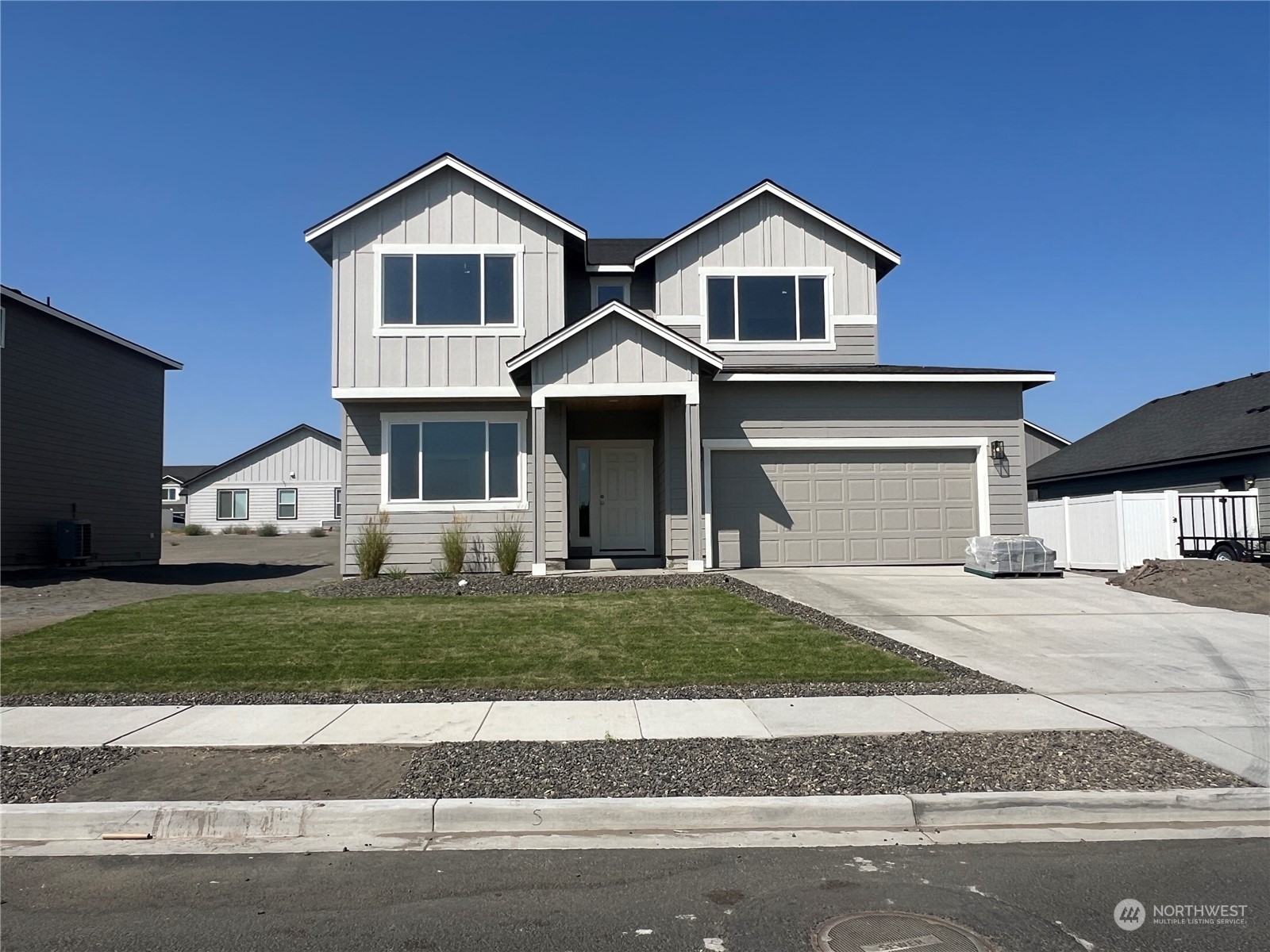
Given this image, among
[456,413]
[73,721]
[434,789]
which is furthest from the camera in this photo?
[456,413]

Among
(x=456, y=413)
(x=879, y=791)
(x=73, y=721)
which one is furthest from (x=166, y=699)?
(x=456, y=413)

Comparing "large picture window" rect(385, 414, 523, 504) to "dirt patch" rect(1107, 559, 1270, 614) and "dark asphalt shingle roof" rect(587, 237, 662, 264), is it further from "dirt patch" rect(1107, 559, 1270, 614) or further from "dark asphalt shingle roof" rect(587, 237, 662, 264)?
"dirt patch" rect(1107, 559, 1270, 614)

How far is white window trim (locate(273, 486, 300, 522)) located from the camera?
151ft

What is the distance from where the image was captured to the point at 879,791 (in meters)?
5.44

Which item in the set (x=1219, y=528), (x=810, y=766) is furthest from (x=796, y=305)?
(x=810, y=766)

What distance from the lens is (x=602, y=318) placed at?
14977 mm

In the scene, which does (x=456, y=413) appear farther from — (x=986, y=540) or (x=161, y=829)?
(x=161, y=829)

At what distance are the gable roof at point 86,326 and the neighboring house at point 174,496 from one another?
30529 millimetres

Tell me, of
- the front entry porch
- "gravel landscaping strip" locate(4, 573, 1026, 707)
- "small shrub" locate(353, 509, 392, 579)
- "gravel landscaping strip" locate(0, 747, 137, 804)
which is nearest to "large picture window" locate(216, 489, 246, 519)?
"small shrub" locate(353, 509, 392, 579)

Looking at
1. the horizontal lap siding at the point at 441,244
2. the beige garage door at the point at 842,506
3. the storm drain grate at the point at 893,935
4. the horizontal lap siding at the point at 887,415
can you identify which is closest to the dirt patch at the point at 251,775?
the storm drain grate at the point at 893,935

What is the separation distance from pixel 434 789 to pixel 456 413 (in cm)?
1168

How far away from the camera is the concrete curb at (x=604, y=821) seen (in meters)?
5.11

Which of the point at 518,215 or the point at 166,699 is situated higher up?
the point at 518,215

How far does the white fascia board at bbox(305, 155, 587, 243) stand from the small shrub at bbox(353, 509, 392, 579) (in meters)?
Result: 5.32
